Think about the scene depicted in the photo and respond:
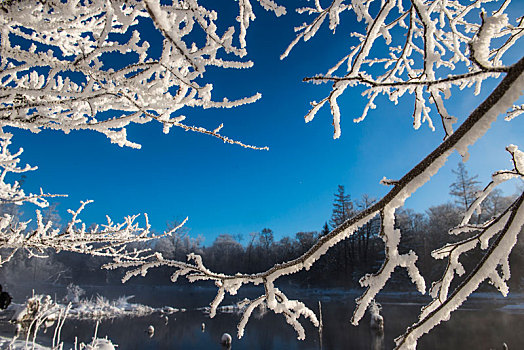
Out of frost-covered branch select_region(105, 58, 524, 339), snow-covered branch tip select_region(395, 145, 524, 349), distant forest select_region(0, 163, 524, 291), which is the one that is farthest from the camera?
distant forest select_region(0, 163, 524, 291)

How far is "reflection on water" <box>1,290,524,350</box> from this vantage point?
1427 cm

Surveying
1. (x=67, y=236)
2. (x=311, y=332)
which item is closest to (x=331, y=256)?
(x=311, y=332)

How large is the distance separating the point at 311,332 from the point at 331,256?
26750 millimetres

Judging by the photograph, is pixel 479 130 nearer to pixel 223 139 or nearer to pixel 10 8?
pixel 223 139

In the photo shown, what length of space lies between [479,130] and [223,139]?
1399 millimetres

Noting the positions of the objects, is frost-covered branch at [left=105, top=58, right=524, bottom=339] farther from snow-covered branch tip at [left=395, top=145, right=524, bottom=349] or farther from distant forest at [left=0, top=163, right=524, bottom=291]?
distant forest at [left=0, top=163, right=524, bottom=291]

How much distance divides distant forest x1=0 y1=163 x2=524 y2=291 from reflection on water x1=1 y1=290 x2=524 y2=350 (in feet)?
27.7

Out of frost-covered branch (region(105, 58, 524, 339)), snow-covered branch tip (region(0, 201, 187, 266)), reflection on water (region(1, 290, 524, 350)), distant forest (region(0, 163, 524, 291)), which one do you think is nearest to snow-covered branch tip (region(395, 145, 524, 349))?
frost-covered branch (region(105, 58, 524, 339))

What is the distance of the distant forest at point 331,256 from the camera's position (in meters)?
31.4

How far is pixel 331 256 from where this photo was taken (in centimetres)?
4284

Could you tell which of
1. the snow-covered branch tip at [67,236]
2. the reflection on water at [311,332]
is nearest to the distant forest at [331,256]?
the reflection on water at [311,332]

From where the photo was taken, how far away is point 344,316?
825 inches

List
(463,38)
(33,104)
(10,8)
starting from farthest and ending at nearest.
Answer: (463,38)
(33,104)
(10,8)

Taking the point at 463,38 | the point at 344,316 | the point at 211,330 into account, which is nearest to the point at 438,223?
the point at 344,316
